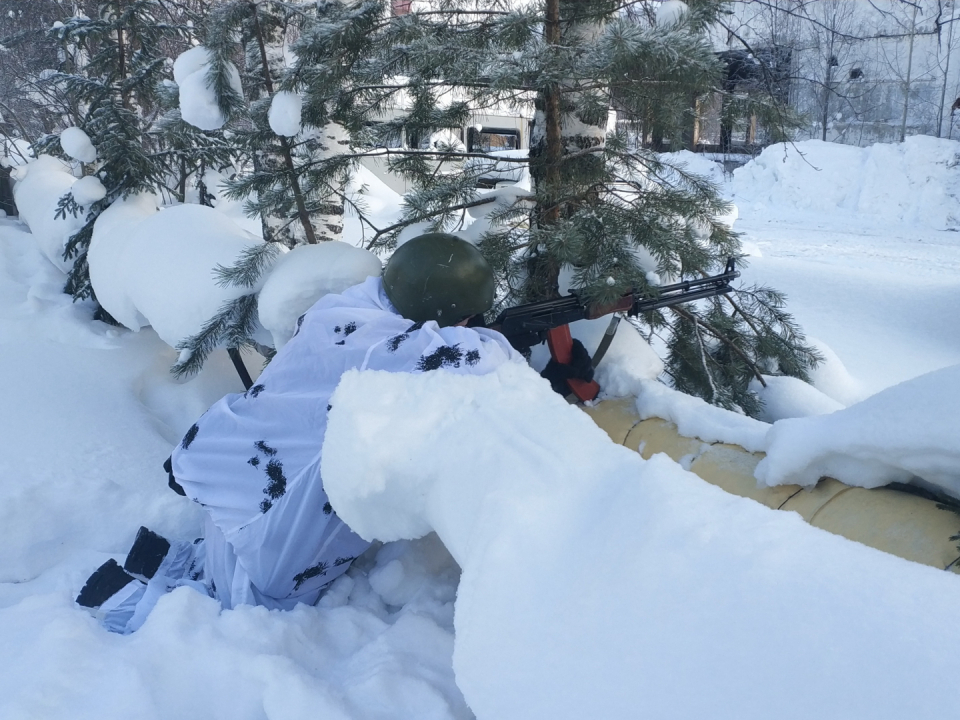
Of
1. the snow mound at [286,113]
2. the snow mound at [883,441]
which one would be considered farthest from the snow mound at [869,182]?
the snow mound at [883,441]

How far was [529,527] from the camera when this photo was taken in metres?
1.05

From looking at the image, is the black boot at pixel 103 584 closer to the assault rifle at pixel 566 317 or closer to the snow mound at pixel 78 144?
the assault rifle at pixel 566 317

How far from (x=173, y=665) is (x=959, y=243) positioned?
32.0 ft

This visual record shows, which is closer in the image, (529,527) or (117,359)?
(529,527)

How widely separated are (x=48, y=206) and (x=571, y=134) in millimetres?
3898

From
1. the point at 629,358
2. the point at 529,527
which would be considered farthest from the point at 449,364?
the point at 629,358

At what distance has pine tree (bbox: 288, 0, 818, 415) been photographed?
1999mm

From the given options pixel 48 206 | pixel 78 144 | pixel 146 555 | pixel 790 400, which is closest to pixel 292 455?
pixel 146 555

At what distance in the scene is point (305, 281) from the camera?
99.9 inches

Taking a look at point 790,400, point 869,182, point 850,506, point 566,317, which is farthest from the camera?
point 869,182

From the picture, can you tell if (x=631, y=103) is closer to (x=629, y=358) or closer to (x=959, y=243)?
(x=629, y=358)

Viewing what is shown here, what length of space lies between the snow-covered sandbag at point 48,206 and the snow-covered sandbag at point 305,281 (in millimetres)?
2074

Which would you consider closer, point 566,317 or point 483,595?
point 483,595

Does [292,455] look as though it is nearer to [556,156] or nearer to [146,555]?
[146,555]
